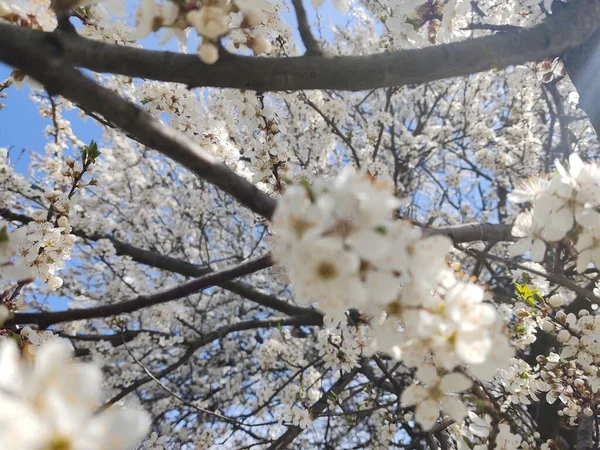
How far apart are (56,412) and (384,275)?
0.51 metres

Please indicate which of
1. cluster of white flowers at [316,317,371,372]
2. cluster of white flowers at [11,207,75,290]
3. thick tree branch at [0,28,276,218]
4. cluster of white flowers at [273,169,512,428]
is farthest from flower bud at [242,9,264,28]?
cluster of white flowers at [316,317,371,372]

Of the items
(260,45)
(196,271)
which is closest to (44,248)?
(260,45)

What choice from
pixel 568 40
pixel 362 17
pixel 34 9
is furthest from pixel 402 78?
pixel 362 17

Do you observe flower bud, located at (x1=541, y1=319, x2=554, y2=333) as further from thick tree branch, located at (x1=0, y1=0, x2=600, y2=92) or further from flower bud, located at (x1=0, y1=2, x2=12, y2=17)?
flower bud, located at (x1=0, y1=2, x2=12, y2=17)

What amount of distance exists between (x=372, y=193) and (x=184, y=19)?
613 mm

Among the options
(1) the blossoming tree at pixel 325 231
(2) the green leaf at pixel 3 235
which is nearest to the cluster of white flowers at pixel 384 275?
(1) the blossoming tree at pixel 325 231

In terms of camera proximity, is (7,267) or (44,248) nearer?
(7,267)

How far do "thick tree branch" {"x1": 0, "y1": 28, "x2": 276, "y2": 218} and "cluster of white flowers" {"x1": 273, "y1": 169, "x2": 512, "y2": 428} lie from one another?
0.15 metres

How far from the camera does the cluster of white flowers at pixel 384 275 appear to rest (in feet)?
2.43

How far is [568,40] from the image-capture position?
1666mm

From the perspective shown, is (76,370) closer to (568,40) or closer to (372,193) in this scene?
(372,193)

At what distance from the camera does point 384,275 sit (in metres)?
0.76

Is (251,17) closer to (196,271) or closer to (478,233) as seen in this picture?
(478,233)

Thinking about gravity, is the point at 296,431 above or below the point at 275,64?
below
